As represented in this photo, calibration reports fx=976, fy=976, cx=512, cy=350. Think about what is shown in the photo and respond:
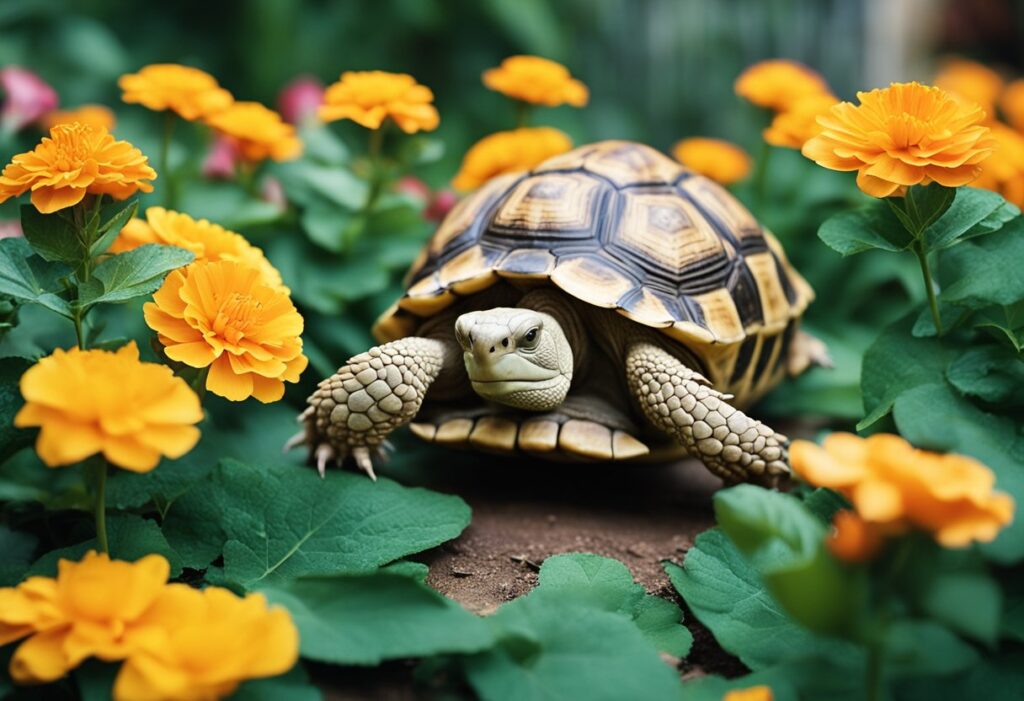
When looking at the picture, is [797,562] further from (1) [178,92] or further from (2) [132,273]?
(1) [178,92]

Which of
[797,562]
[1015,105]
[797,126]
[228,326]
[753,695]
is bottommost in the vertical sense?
[753,695]

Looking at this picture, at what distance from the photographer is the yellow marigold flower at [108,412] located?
120 cm

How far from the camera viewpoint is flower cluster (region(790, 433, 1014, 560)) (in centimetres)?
105

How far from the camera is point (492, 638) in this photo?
4.37ft

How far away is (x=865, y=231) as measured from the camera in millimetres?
1838

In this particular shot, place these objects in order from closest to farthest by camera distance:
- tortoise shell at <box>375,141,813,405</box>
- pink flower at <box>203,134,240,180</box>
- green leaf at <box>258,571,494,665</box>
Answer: green leaf at <box>258,571,494,665</box> → tortoise shell at <box>375,141,813,405</box> → pink flower at <box>203,134,240,180</box>

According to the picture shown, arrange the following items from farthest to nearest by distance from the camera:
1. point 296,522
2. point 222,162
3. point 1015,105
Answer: point 1015,105, point 222,162, point 296,522

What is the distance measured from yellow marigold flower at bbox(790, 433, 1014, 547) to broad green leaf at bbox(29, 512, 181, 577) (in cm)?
103

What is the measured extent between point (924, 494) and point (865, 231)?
907 millimetres

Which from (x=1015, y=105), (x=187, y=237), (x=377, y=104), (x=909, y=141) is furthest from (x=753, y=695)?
(x=1015, y=105)

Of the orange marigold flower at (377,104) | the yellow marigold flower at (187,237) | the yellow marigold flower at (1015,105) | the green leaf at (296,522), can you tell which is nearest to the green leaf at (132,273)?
the yellow marigold flower at (187,237)

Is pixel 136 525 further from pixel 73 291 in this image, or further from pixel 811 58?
pixel 811 58

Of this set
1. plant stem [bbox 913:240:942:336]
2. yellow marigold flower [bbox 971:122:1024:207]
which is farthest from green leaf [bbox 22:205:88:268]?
yellow marigold flower [bbox 971:122:1024:207]

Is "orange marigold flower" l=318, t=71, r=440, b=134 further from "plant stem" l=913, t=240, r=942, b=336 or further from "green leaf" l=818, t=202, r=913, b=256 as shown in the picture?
"plant stem" l=913, t=240, r=942, b=336
